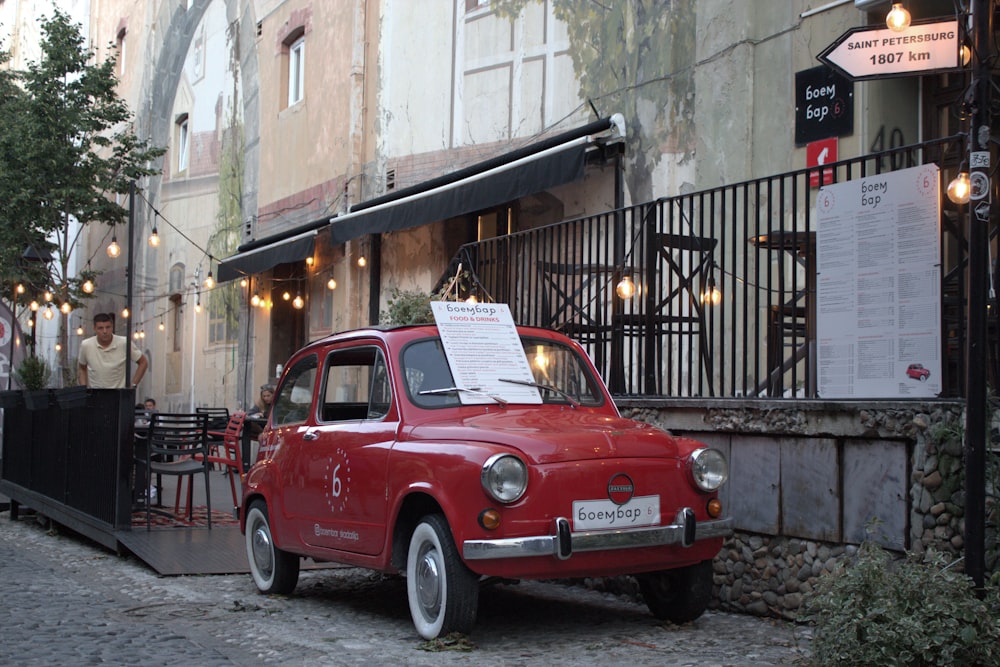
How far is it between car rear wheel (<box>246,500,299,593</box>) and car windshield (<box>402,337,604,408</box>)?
5.89 ft

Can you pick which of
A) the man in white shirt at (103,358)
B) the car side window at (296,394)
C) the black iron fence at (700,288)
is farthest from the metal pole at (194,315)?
the car side window at (296,394)

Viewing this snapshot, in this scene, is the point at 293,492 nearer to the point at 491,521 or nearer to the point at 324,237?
the point at 491,521

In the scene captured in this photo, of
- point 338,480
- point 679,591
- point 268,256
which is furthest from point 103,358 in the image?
point 679,591

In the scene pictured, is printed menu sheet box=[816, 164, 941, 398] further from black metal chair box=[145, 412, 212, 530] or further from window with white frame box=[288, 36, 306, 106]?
window with white frame box=[288, 36, 306, 106]

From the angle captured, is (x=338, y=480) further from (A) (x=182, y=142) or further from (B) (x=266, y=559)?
(A) (x=182, y=142)

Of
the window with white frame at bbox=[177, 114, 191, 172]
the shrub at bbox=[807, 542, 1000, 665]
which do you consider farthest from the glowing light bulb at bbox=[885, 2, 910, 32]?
the window with white frame at bbox=[177, 114, 191, 172]

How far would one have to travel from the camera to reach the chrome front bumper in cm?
588

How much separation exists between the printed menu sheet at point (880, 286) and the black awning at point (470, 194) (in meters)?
6.11

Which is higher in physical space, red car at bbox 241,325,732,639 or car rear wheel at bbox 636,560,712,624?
red car at bbox 241,325,732,639

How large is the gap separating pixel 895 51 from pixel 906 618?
9.49ft

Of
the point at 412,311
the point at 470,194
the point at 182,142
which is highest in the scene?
the point at 182,142

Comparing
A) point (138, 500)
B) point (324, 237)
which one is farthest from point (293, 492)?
point (324, 237)

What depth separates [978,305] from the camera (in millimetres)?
5371

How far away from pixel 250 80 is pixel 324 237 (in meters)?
5.25
